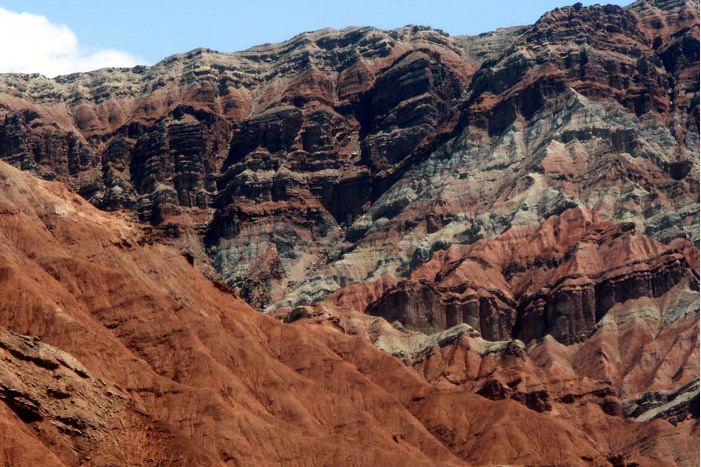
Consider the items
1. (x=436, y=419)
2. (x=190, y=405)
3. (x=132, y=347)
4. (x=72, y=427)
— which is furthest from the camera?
(x=436, y=419)

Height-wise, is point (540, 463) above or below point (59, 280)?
below

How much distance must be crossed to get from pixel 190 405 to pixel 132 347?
13596 mm

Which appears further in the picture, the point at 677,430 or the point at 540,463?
the point at 677,430

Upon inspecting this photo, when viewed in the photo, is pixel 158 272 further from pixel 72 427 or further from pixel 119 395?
pixel 72 427

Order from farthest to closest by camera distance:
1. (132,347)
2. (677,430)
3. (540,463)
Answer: (677,430) < (540,463) < (132,347)

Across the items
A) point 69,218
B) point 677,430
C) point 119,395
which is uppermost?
point 69,218

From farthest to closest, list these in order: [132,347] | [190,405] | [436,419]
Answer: [436,419] < [132,347] < [190,405]

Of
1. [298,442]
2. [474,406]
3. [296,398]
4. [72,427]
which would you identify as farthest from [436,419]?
[72,427]

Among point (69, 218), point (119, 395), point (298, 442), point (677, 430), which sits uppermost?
point (69, 218)

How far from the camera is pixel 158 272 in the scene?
169 meters

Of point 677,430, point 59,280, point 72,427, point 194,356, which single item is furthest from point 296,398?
point 677,430

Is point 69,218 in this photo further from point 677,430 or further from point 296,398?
point 677,430

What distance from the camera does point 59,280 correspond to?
15525 centimetres

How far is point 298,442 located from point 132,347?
2071cm
